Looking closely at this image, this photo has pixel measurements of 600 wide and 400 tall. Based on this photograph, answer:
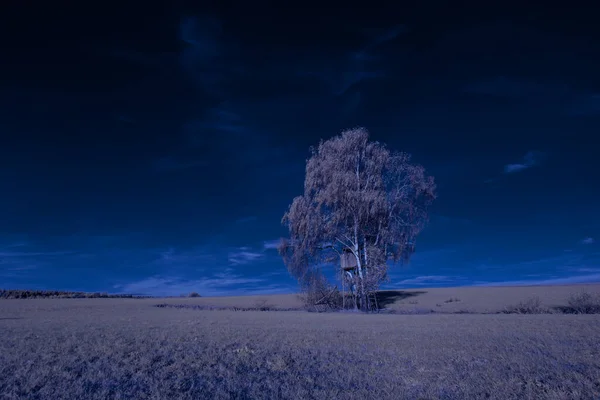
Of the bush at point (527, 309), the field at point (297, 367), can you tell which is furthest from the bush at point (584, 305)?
the field at point (297, 367)

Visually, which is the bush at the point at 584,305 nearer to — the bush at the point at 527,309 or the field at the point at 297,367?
the bush at the point at 527,309

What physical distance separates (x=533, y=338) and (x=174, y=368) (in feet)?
33.0

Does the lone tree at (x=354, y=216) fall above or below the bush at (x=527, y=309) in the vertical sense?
above

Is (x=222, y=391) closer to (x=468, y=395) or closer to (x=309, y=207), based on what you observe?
(x=468, y=395)

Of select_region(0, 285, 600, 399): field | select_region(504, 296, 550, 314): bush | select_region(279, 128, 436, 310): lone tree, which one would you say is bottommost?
select_region(0, 285, 600, 399): field

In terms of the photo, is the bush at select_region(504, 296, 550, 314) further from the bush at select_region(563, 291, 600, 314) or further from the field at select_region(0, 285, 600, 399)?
the field at select_region(0, 285, 600, 399)

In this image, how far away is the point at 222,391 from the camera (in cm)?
613

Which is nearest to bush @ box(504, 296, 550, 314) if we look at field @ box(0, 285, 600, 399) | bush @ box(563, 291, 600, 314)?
bush @ box(563, 291, 600, 314)

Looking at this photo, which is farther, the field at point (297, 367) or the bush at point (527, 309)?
the bush at point (527, 309)

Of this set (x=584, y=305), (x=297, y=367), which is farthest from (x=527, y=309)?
(x=297, y=367)

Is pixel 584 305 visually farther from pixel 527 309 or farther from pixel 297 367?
pixel 297 367

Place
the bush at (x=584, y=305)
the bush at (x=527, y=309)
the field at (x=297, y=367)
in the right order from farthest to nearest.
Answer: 1. the bush at (x=527, y=309)
2. the bush at (x=584, y=305)
3. the field at (x=297, y=367)

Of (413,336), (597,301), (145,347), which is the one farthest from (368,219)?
(145,347)

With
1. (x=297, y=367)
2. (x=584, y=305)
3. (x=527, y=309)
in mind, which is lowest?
(x=297, y=367)
